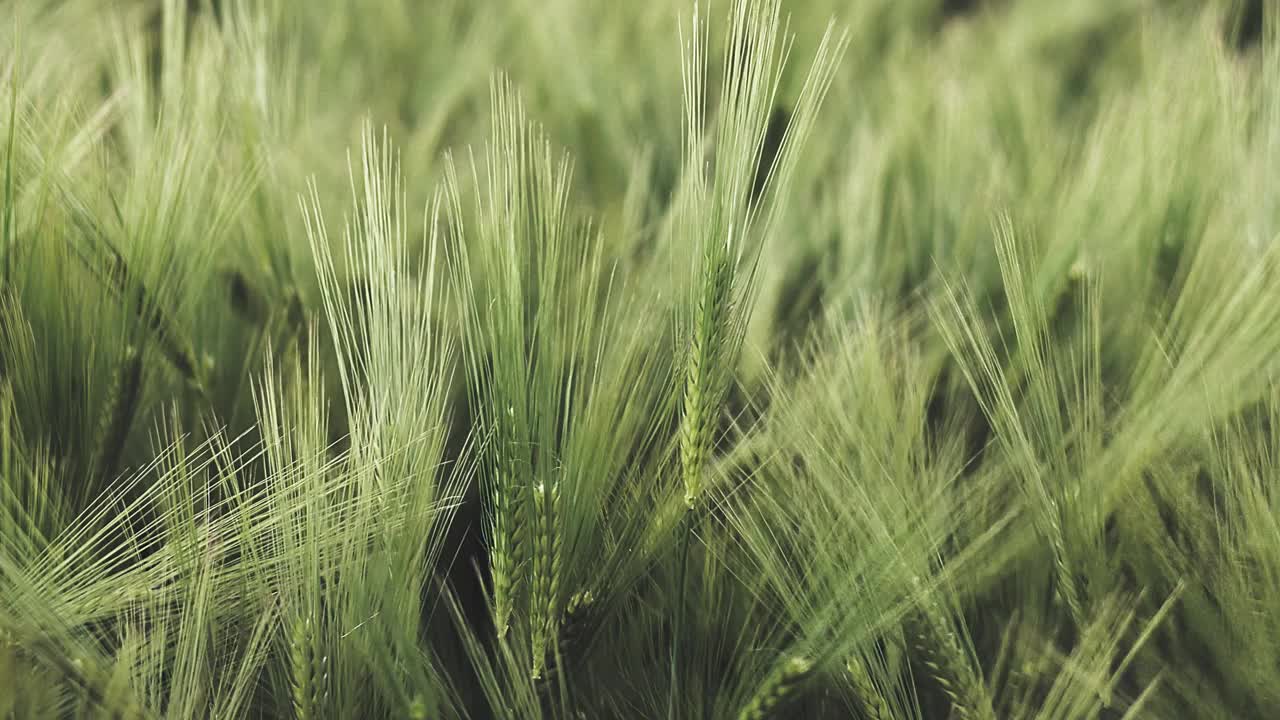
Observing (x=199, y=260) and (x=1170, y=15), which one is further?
(x=1170, y=15)

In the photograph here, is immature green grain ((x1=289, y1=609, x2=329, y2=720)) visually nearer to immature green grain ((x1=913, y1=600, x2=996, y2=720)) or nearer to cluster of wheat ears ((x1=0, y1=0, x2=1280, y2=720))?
cluster of wheat ears ((x1=0, y1=0, x2=1280, y2=720))

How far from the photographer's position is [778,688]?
36 centimetres

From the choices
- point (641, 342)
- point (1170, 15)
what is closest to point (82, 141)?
point (641, 342)

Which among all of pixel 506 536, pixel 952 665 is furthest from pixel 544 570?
pixel 952 665

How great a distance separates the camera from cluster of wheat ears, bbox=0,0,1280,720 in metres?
0.33

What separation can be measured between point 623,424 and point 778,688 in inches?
4.8

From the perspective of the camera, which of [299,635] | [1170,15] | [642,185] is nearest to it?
[299,635]

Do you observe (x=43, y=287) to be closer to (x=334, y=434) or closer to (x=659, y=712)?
(x=334, y=434)

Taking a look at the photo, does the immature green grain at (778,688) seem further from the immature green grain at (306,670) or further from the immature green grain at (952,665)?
the immature green grain at (306,670)

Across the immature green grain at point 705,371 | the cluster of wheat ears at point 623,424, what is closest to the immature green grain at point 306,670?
the cluster of wheat ears at point 623,424

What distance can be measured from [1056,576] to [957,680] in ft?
0.27

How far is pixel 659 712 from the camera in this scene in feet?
1.27

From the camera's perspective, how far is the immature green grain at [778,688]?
352 millimetres

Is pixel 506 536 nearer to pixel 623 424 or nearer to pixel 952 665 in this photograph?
pixel 623 424
